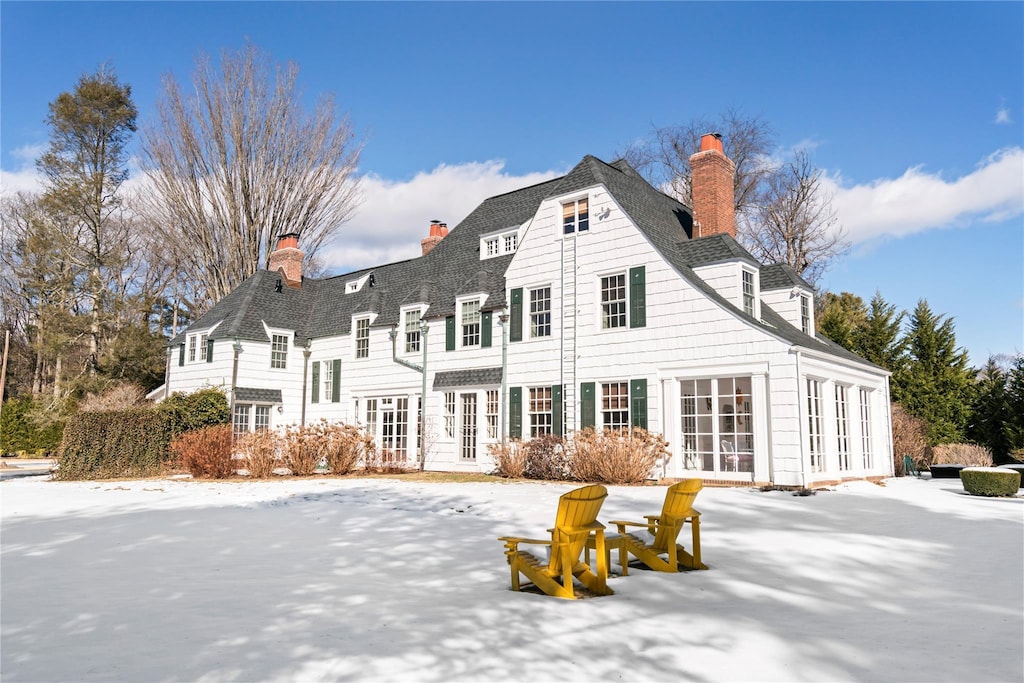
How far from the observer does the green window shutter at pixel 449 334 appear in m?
21.9

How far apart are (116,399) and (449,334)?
14.2 metres

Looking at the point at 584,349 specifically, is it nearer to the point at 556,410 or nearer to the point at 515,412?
the point at 556,410

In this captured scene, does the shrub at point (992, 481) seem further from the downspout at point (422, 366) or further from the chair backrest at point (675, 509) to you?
the downspout at point (422, 366)

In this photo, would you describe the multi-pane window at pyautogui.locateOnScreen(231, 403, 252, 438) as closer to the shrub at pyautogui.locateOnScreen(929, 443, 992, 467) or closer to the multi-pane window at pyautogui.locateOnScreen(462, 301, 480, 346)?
the multi-pane window at pyautogui.locateOnScreen(462, 301, 480, 346)

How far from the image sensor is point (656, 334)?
16.9m

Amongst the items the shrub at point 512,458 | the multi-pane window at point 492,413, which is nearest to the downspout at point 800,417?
the shrub at point 512,458

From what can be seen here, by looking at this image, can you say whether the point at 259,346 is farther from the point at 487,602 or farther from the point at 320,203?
the point at 487,602

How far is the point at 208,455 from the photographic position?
1755cm

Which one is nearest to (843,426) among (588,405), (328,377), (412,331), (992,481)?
(992,481)

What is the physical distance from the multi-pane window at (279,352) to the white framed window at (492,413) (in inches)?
419

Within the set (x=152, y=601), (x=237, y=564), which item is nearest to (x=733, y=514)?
(x=237, y=564)

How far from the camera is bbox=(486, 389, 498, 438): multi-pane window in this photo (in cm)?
2042

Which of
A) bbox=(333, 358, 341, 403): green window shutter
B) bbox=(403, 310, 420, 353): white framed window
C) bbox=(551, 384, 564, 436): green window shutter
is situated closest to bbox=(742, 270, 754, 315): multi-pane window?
bbox=(551, 384, 564, 436): green window shutter

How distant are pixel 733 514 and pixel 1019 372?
14.6 metres
